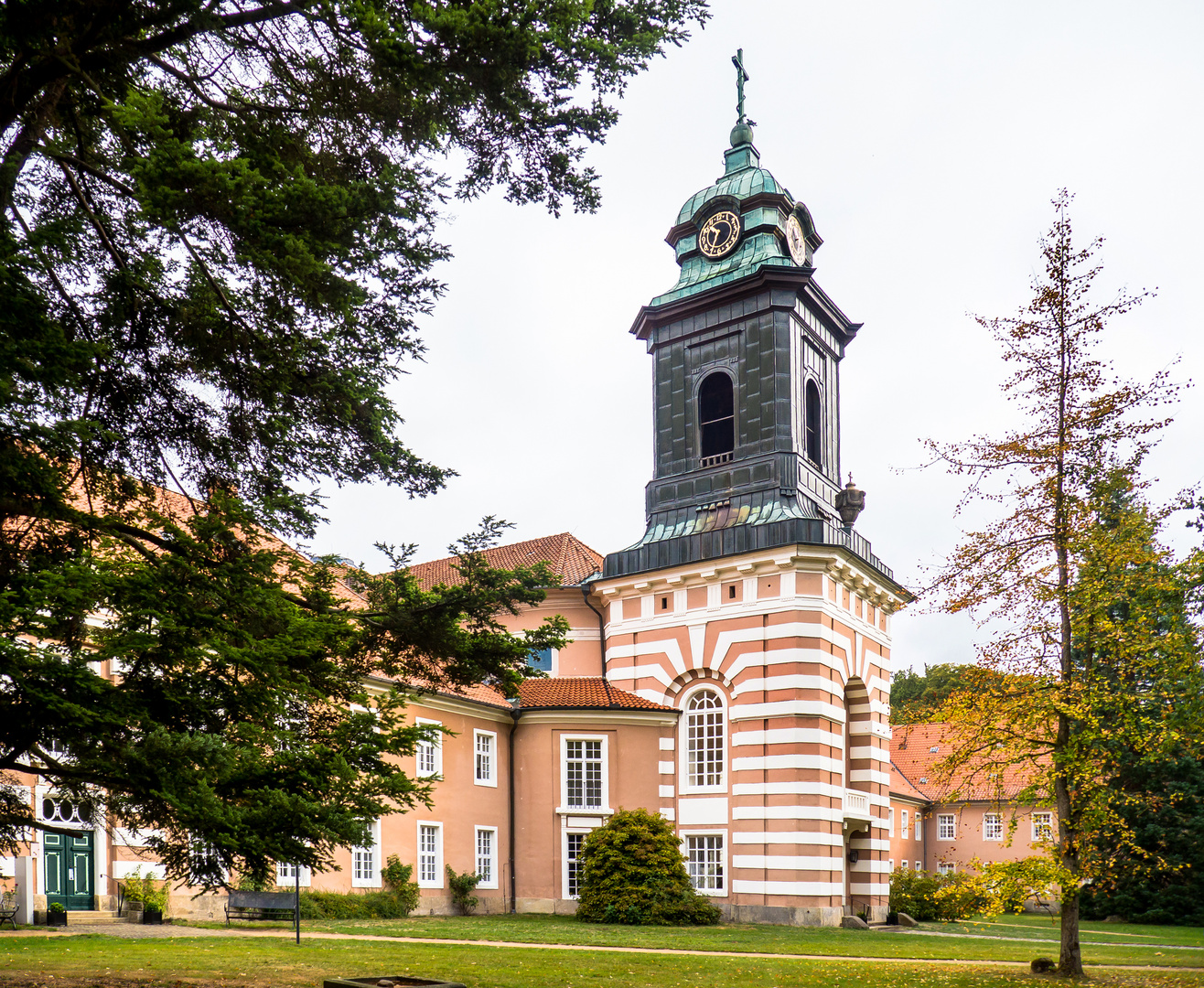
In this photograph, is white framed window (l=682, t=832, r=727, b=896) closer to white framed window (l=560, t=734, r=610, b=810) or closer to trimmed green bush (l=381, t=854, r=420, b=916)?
white framed window (l=560, t=734, r=610, b=810)

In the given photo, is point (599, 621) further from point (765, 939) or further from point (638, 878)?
point (765, 939)

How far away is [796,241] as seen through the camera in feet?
109

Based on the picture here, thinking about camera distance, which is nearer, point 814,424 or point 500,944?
point 500,944

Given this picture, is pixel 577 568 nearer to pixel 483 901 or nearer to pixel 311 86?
pixel 483 901

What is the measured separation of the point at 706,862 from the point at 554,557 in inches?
414

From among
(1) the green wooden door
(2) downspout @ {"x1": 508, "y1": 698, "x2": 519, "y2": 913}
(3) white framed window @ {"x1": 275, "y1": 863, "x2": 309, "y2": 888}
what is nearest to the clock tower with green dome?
(2) downspout @ {"x1": 508, "y1": 698, "x2": 519, "y2": 913}

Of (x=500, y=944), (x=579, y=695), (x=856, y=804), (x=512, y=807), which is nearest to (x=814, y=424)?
(x=579, y=695)

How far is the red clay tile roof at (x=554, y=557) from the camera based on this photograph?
1341 inches

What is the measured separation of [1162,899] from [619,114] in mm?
37524

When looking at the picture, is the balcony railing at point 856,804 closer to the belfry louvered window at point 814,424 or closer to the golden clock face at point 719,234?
the belfry louvered window at point 814,424

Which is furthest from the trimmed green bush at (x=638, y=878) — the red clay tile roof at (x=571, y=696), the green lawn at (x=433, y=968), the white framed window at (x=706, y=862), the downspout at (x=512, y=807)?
the green lawn at (x=433, y=968)

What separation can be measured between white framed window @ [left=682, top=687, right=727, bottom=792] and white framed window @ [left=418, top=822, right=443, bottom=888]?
21.2 ft

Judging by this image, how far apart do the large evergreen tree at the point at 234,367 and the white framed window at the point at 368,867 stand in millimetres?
15392

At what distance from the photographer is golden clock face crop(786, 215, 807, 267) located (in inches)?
1287
